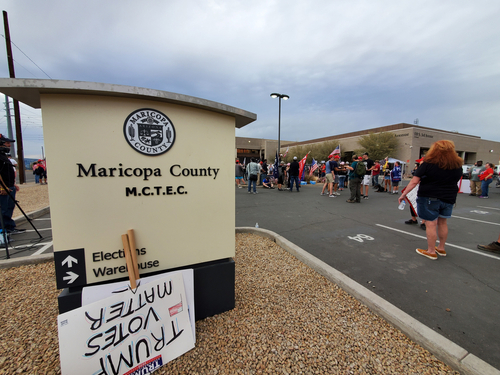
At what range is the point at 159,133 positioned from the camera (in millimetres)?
1740

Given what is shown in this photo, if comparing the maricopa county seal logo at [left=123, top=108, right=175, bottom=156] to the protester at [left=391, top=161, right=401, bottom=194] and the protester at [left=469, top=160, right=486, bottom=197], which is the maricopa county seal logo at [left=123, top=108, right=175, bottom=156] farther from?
the protester at [left=469, top=160, right=486, bottom=197]

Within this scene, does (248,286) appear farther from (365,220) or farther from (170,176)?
(365,220)

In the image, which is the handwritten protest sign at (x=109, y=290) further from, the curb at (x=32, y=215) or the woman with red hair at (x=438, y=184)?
the curb at (x=32, y=215)

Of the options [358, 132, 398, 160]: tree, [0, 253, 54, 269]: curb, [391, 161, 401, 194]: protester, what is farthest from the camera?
[358, 132, 398, 160]: tree

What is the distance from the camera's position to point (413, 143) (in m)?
40.2

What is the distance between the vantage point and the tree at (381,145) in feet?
137

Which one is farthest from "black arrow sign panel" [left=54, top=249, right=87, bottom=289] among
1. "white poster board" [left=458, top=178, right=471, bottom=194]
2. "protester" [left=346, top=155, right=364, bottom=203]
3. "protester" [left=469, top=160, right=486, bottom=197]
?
"white poster board" [left=458, top=178, right=471, bottom=194]

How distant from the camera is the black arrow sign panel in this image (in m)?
1.59

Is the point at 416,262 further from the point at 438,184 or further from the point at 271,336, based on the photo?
the point at 271,336

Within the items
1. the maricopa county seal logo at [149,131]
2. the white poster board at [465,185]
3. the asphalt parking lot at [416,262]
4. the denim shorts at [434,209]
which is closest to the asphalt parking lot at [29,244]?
the maricopa county seal logo at [149,131]

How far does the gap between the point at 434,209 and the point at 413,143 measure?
154ft

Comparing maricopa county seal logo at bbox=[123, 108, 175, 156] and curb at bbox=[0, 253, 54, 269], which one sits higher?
maricopa county seal logo at bbox=[123, 108, 175, 156]

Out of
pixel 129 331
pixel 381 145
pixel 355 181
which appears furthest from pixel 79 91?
pixel 381 145

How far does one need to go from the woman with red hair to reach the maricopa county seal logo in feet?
11.9
